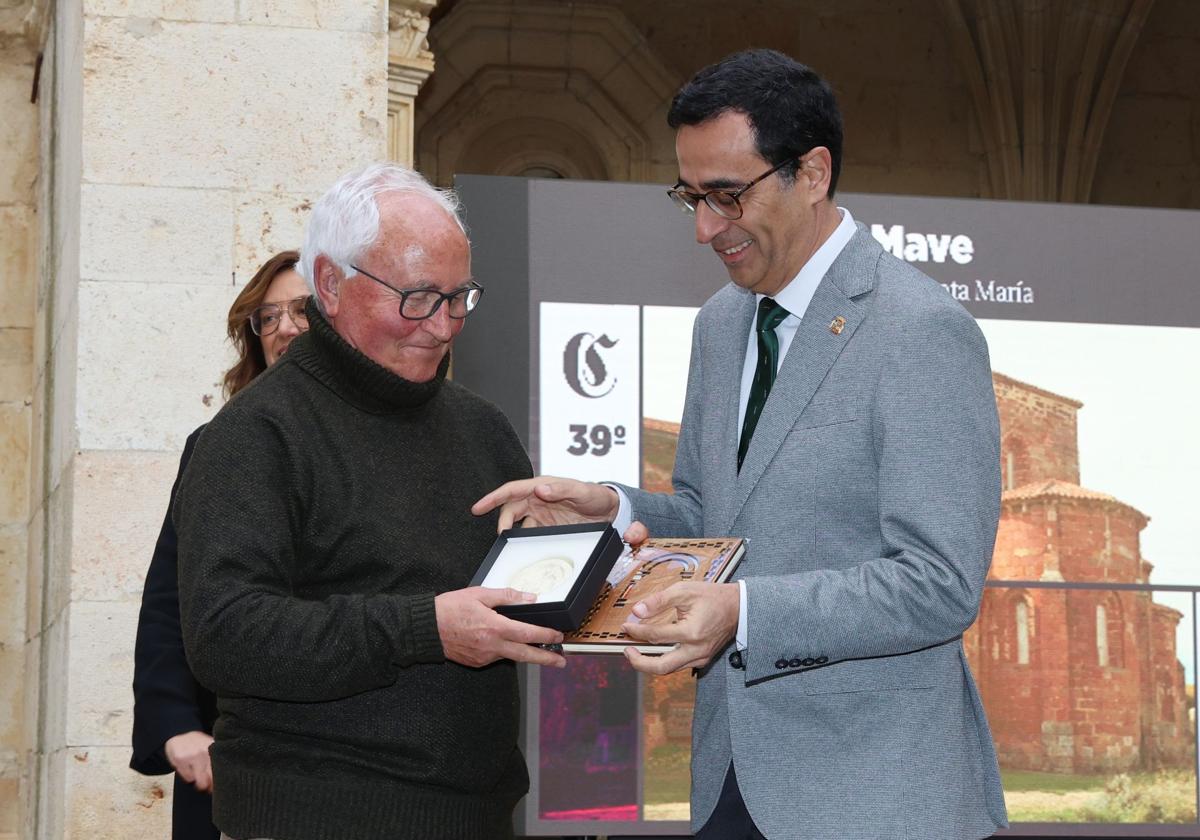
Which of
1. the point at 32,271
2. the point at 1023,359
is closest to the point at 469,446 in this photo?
the point at 1023,359

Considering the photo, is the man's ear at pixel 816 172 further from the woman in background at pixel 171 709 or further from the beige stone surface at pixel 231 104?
the beige stone surface at pixel 231 104

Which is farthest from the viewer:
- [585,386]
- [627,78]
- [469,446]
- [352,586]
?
[627,78]

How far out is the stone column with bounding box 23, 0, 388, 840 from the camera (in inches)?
145

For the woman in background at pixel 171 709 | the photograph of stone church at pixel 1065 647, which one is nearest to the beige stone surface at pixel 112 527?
the woman in background at pixel 171 709

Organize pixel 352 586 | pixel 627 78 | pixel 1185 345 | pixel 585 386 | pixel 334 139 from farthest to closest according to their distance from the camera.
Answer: pixel 627 78, pixel 1185 345, pixel 585 386, pixel 334 139, pixel 352 586

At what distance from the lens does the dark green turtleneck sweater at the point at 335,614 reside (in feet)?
6.73

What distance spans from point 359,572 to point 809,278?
2.59ft

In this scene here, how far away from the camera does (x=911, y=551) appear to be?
2059 millimetres

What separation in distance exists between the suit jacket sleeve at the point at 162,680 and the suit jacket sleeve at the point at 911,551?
1282mm

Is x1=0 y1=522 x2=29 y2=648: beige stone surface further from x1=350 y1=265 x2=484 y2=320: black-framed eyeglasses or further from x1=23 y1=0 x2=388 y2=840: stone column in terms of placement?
x1=350 y1=265 x2=484 y2=320: black-framed eyeglasses

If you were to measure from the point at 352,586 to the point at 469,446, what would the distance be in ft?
1.09

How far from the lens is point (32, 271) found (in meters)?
5.72

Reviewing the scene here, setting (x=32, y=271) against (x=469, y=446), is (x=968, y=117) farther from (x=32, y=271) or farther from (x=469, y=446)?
(x=469, y=446)

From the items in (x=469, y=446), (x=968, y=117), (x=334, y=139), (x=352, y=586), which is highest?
(x=968, y=117)
